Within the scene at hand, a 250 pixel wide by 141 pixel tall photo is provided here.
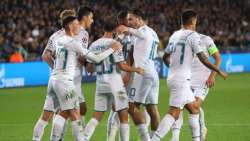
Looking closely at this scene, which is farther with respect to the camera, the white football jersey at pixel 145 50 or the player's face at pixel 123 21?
the white football jersey at pixel 145 50

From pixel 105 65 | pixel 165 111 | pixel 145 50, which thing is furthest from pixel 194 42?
pixel 165 111

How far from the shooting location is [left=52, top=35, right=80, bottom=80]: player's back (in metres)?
10.5

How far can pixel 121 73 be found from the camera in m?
11.5

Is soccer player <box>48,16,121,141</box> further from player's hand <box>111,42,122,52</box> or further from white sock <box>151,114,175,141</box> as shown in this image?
white sock <box>151,114,175,141</box>

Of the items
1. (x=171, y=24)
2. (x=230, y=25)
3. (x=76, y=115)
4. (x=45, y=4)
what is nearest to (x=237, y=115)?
(x=76, y=115)

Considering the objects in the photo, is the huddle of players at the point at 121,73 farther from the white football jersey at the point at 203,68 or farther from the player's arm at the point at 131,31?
the white football jersey at the point at 203,68

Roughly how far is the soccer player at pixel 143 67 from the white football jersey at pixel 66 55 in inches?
42.0

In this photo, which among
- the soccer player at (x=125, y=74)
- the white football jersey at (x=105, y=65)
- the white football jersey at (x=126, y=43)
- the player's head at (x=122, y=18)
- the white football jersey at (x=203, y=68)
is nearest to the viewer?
the white football jersey at (x=105, y=65)

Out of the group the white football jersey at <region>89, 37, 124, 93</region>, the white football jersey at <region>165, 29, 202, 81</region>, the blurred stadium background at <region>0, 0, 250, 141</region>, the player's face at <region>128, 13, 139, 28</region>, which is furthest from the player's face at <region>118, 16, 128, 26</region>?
the blurred stadium background at <region>0, 0, 250, 141</region>

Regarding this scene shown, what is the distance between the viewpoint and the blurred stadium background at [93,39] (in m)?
14.8

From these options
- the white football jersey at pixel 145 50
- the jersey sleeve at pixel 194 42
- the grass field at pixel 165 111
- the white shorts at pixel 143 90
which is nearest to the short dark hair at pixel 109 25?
the white football jersey at pixel 145 50

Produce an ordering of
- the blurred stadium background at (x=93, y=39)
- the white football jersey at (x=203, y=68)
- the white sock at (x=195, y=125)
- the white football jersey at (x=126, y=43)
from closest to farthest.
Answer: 1. the white sock at (x=195, y=125)
2. the white football jersey at (x=126, y=43)
3. the white football jersey at (x=203, y=68)
4. the blurred stadium background at (x=93, y=39)

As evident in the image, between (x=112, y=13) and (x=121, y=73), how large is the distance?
71.1ft

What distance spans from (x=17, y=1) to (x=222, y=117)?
16.2 meters
